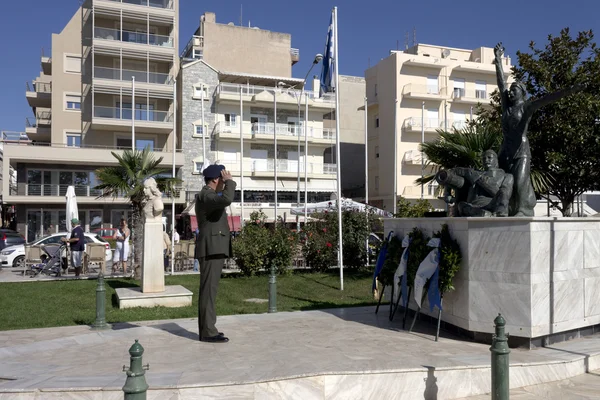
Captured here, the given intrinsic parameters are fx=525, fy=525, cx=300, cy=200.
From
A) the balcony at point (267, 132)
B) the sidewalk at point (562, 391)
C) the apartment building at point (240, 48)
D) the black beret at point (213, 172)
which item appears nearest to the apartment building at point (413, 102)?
the balcony at point (267, 132)

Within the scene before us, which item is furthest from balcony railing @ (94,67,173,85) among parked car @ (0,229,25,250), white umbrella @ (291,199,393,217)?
white umbrella @ (291,199,393,217)

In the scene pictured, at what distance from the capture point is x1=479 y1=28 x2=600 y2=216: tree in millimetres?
14109

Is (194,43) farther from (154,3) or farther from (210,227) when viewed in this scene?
(210,227)

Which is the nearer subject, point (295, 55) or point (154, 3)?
point (154, 3)

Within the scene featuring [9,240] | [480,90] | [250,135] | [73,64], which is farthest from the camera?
[480,90]

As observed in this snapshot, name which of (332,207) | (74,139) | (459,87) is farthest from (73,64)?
(459,87)

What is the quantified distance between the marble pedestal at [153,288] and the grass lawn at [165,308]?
237 millimetres

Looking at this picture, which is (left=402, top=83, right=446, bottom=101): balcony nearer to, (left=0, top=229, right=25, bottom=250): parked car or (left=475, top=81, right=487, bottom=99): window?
(left=475, top=81, right=487, bottom=99): window

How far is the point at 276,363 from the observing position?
590 centimetres

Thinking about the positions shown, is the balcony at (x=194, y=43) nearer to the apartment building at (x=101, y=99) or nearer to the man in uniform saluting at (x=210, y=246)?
the apartment building at (x=101, y=99)

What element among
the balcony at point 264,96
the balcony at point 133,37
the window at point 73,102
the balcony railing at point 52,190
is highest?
the balcony at point 133,37

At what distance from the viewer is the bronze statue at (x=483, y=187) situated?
736 centimetres

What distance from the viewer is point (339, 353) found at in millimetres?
6418

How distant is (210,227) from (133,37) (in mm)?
38612
